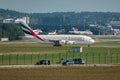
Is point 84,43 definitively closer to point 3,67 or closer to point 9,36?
point 9,36

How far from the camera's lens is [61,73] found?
6112 centimetres

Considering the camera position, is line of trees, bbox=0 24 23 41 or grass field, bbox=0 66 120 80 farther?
line of trees, bbox=0 24 23 41

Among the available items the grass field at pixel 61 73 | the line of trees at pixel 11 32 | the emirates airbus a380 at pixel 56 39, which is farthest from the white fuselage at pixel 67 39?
the grass field at pixel 61 73

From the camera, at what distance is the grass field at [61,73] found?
56938 mm

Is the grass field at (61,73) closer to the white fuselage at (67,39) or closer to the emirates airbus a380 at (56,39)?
the emirates airbus a380 at (56,39)

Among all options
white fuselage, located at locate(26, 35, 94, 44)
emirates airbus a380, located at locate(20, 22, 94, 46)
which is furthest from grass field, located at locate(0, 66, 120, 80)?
white fuselage, located at locate(26, 35, 94, 44)

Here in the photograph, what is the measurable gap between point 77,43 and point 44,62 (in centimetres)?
6475

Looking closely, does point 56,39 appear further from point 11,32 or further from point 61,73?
point 61,73

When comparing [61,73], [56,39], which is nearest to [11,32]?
[56,39]

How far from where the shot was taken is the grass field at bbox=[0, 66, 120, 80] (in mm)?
56938

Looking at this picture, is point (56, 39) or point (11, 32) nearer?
point (56, 39)

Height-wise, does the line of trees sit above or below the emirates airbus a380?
above

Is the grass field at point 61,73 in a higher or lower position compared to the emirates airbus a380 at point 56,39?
lower

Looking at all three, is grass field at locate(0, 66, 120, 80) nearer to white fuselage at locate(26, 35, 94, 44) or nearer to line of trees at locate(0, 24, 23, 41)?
white fuselage at locate(26, 35, 94, 44)
